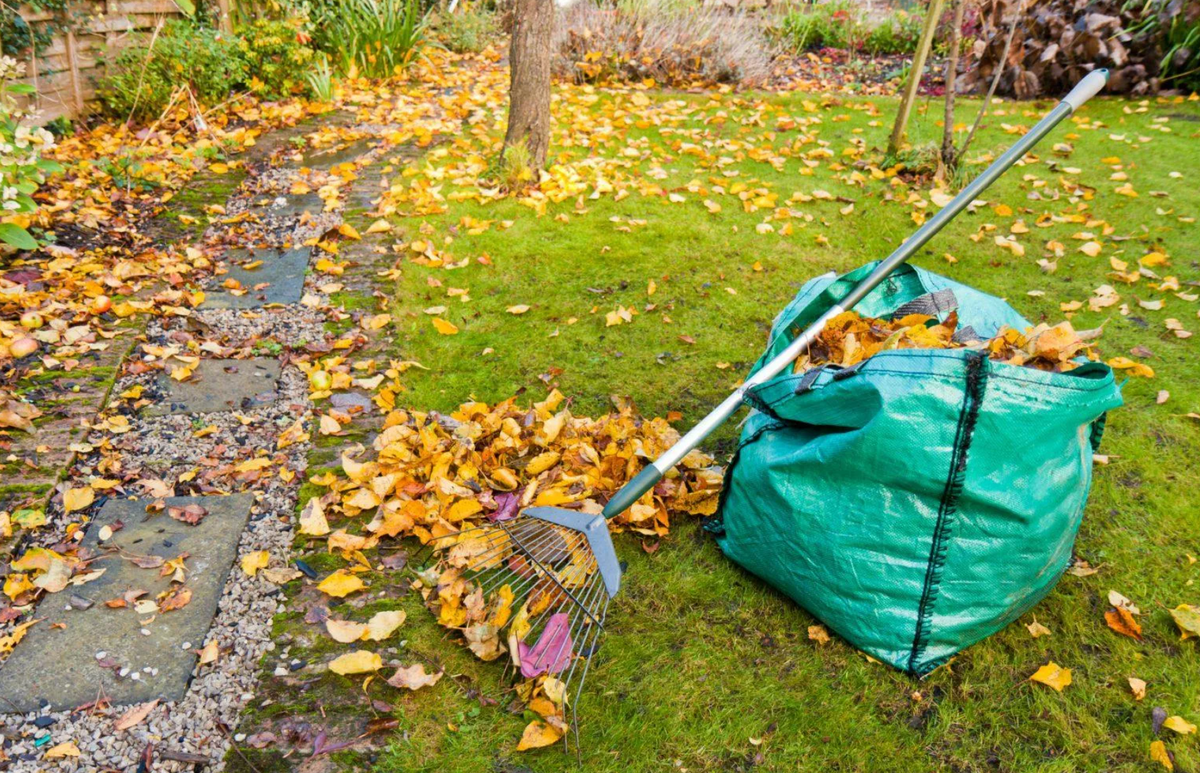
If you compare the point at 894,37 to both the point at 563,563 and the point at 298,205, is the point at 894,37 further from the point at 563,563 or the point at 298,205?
the point at 563,563

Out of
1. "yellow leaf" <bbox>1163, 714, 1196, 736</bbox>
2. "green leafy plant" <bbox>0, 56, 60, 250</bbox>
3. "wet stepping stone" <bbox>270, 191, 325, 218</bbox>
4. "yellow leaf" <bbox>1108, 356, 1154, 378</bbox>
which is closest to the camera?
"yellow leaf" <bbox>1163, 714, 1196, 736</bbox>

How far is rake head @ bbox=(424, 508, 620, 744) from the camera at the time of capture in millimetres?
1771

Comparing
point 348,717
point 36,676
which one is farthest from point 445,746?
point 36,676

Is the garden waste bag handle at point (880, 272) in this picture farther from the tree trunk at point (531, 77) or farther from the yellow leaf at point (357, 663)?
the tree trunk at point (531, 77)

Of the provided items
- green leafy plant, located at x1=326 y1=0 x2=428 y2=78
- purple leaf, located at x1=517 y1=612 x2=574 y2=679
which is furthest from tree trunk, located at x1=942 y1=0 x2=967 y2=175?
green leafy plant, located at x1=326 y1=0 x2=428 y2=78

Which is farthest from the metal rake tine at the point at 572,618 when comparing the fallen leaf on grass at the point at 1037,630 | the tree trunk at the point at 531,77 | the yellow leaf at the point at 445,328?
the tree trunk at the point at 531,77

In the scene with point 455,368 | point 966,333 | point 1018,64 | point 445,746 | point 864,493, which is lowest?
point 445,746

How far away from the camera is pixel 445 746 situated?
1.67m

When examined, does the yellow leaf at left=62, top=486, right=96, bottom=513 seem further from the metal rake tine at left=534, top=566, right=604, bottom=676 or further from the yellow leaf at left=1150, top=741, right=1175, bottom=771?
Result: the yellow leaf at left=1150, top=741, right=1175, bottom=771

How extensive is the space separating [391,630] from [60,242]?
2787 mm

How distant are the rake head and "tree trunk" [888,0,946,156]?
363cm

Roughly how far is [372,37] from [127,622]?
5330 mm

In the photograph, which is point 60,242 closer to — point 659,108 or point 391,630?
point 391,630

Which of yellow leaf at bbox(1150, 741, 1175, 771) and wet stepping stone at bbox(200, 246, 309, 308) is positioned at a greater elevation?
wet stepping stone at bbox(200, 246, 309, 308)
